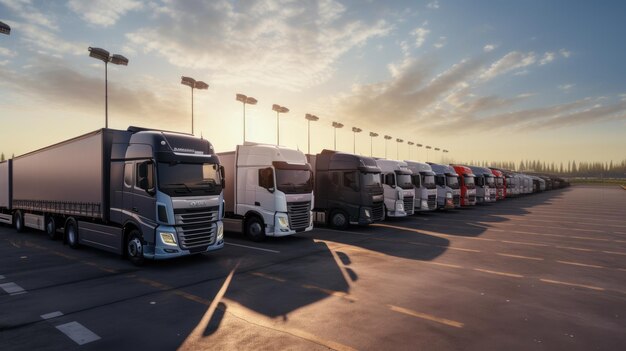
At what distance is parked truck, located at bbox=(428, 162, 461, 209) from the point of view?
24000 mm

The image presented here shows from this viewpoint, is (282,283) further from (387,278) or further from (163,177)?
(163,177)

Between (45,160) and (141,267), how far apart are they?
7.61 m

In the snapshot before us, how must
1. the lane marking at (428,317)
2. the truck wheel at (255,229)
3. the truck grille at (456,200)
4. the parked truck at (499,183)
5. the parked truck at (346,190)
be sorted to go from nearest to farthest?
the lane marking at (428,317) < the truck wheel at (255,229) < the parked truck at (346,190) < the truck grille at (456,200) < the parked truck at (499,183)

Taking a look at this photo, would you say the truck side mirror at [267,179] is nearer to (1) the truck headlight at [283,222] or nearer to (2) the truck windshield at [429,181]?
(1) the truck headlight at [283,222]

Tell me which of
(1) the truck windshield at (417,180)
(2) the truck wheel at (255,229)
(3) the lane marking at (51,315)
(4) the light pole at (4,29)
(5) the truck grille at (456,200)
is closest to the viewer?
(3) the lane marking at (51,315)

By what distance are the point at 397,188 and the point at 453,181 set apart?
805cm

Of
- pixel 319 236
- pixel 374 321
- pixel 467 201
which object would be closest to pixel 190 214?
pixel 374 321

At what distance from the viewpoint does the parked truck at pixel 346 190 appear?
16.0m

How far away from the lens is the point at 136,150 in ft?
31.4

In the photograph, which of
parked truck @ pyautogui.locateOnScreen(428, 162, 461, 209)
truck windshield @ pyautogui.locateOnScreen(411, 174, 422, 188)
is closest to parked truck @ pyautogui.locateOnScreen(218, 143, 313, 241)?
truck windshield @ pyautogui.locateOnScreen(411, 174, 422, 188)

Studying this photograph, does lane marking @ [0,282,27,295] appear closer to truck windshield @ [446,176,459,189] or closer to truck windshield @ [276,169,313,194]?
truck windshield @ [276,169,313,194]

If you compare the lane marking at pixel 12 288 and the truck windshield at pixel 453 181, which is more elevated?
the truck windshield at pixel 453 181

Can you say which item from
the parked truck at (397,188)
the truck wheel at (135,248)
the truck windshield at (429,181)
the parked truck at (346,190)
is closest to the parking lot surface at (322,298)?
the truck wheel at (135,248)

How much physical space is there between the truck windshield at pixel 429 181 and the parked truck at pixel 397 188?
82.5 inches
